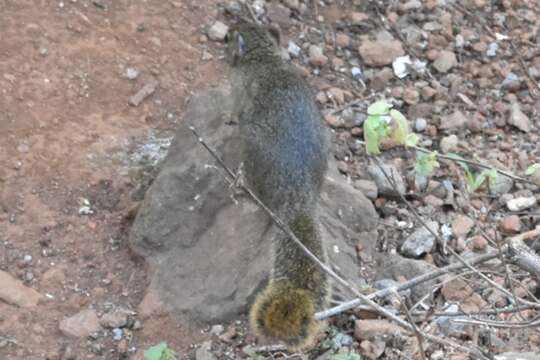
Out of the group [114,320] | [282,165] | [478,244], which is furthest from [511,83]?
[114,320]

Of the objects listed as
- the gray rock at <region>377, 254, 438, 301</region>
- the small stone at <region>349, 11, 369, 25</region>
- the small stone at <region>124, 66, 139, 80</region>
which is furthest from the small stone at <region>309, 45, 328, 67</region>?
the gray rock at <region>377, 254, 438, 301</region>

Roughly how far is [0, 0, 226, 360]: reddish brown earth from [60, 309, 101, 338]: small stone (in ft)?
0.12

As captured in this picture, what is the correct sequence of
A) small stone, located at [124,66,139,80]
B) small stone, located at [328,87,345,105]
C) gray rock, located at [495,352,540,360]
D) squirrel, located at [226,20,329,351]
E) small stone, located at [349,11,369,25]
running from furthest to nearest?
small stone, located at [349,11,369,25] → small stone, located at [328,87,345,105] → small stone, located at [124,66,139,80] → squirrel, located at [226,20,329,351] → gray rock, located at [495,352,540,360]

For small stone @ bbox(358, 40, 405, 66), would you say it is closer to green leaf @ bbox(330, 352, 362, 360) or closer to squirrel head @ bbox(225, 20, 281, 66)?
squirrel head @ bbox(225, 20, 281, 66)

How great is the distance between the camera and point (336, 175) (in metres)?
4.74

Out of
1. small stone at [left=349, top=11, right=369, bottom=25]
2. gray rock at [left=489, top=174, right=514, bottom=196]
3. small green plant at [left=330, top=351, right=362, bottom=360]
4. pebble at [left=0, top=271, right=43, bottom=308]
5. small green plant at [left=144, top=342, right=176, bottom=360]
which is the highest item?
small green plant at [left=144, top=342, right=176, bottom=360]

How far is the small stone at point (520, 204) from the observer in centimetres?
470

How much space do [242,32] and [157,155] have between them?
0.92 metres

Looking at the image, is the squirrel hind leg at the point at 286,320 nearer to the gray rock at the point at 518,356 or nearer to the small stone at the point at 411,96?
the gray rock at the point at 518,356

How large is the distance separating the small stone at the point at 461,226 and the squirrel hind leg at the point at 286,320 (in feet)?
4.11

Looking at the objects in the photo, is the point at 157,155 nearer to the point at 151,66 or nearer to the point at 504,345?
the point at 151,66

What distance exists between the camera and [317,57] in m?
5.73

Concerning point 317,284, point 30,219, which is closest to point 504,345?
point 317,284

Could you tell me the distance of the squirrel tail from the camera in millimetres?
3400
